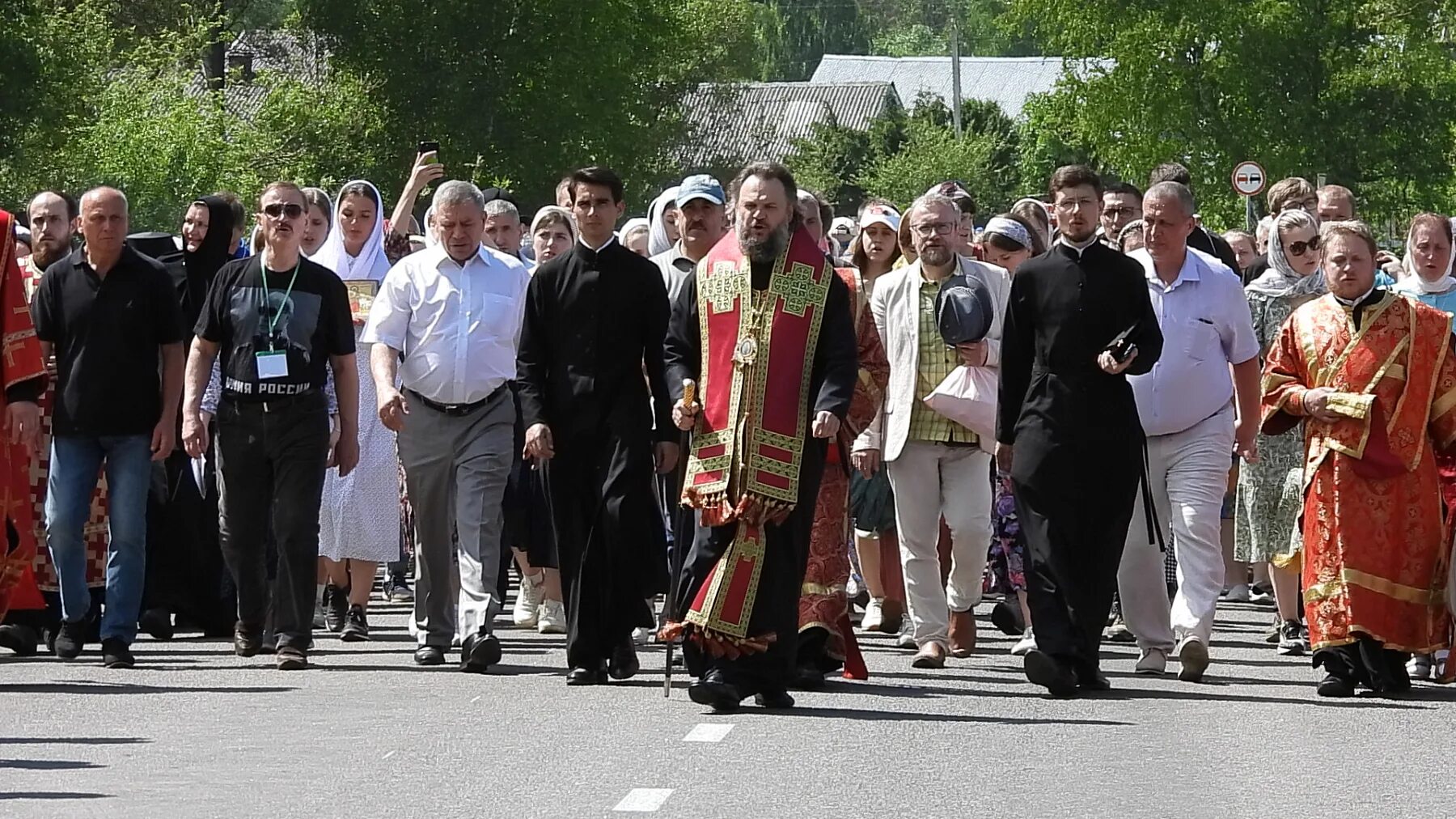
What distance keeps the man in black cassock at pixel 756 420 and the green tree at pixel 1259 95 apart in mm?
39564

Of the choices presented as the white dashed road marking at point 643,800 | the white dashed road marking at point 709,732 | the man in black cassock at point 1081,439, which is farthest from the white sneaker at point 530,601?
the white dashed road marking at point 643,800

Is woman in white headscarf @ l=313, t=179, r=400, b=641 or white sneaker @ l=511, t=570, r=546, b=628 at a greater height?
woman in white headscarf @ l=313, t=179, r=400, b=641

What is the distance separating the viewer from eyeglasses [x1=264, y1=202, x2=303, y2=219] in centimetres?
1312

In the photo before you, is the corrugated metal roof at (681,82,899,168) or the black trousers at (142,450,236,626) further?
the corrugated metal roof at (681,82,899,168)

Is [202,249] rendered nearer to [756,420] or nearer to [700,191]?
[700,191]

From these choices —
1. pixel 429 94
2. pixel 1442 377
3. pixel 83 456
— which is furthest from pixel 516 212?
pixel 429 94

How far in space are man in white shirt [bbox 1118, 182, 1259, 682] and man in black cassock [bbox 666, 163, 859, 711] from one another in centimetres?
187

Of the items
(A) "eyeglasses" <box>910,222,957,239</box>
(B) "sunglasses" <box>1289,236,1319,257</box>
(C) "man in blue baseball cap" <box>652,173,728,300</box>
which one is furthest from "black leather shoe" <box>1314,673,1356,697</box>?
(B) "sunglasses" <box>1289,236,1319,257</box>

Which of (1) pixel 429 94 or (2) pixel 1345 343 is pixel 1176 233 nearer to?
(2) pixel 1345 343

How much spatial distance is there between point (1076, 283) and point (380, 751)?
3.90 meters

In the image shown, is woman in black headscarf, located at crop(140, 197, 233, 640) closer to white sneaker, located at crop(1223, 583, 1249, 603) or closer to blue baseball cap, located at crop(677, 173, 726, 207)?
blue baseball cap, located at crop(677, 173, 726, 207)

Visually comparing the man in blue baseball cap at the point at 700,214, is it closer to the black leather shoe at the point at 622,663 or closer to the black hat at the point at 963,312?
the black hat at the point at 963,312

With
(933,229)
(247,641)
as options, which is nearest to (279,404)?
(247,641)

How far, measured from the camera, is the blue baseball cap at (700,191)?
12812mm
